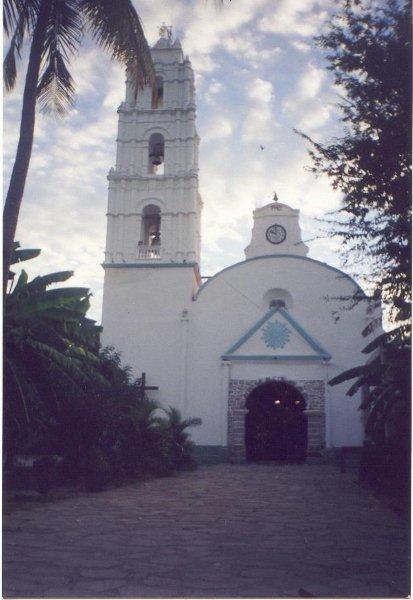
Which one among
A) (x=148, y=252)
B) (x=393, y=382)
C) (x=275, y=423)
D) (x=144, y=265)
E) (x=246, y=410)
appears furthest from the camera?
(x=148, y=252)

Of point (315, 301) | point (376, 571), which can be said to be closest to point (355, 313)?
point (315, 301)

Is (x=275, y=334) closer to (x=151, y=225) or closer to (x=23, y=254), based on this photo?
(x=151, y=225)

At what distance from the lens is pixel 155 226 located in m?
20.6

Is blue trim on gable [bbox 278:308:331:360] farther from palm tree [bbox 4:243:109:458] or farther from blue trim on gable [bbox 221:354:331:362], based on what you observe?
palm tree [bbox 4:243:109:458]

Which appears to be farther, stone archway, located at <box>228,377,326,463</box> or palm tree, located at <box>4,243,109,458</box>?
stone archway, located at <box>228,377,326,463</box>

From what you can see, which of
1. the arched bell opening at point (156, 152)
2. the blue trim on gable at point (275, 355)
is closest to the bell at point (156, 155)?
the arched bell opening at point (156, 152)

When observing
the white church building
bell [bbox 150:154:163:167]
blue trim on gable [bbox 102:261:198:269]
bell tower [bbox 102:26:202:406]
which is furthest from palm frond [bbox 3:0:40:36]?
bell [bbox 150:154:163:167]

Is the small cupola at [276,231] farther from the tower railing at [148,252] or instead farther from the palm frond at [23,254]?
the palm frond at [23,254]

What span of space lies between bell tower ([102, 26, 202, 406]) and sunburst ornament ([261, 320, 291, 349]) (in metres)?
2.75

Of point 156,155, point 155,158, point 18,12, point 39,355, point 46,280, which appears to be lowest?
point 39,355

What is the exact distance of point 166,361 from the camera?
18391 mm

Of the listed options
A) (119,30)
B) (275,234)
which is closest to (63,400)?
(119,30)

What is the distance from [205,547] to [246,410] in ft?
42.2

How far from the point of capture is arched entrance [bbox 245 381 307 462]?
59.5ft
